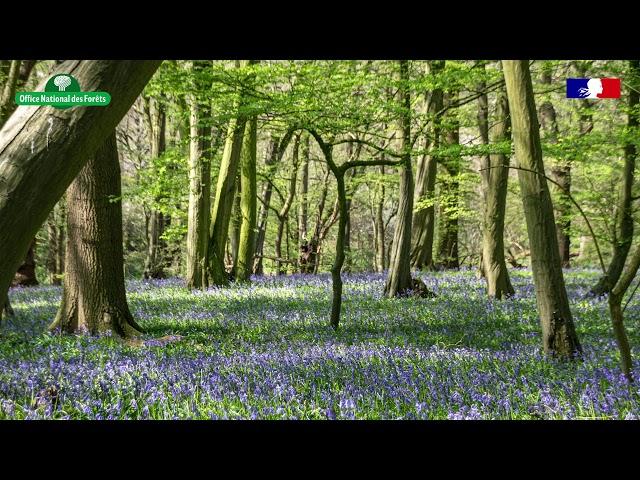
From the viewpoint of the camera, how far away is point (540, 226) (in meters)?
5.63

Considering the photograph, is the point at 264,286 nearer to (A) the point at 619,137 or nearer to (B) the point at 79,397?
(A) the point at 619,137

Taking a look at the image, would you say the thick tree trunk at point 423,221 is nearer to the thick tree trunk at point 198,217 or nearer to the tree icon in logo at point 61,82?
the thick tree trunk at point 198,217

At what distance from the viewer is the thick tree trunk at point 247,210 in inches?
635

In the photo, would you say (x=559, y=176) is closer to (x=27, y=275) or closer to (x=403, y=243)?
(x=403, y=243)

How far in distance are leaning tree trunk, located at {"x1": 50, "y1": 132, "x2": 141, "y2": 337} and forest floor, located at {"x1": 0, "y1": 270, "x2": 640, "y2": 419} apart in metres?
0.44

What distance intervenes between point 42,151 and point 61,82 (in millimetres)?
294

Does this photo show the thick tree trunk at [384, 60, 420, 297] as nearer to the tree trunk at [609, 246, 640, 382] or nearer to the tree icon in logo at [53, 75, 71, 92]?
the tree trunk at [609, 246, 640, 382]

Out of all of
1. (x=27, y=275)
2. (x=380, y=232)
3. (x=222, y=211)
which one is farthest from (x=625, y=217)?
(x=380, y=232)

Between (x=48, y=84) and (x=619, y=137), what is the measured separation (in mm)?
9507

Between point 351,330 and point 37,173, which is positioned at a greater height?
point 37,173

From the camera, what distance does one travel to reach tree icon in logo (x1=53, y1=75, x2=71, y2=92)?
205 cm

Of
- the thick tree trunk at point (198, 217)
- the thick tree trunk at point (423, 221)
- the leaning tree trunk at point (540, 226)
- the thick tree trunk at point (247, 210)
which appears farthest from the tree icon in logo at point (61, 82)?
the thick tree trunk at point (423, 221)

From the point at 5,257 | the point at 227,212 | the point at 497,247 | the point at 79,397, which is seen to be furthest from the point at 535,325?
the point at 227,212

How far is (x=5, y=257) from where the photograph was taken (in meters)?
2.07
